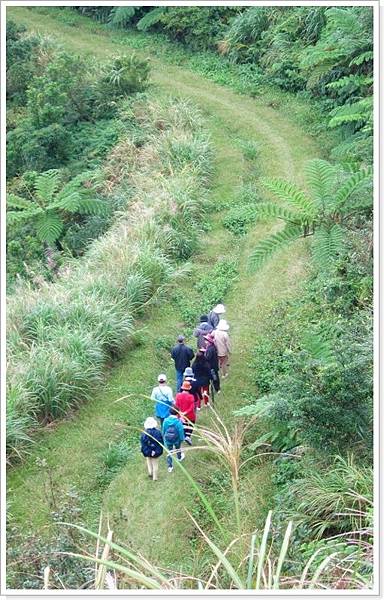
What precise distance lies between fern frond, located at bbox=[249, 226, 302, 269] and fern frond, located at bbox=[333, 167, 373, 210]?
0.76 metres

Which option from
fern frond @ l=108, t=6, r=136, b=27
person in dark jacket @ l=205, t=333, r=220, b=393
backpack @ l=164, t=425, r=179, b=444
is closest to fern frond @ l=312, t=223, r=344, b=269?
person in dark jacket @ l=205, t=333, r=220, b=393

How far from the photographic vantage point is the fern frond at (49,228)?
16.3 metres

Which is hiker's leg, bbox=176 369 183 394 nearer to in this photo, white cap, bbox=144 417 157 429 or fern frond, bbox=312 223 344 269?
white cap, bbox=144 417 157 429

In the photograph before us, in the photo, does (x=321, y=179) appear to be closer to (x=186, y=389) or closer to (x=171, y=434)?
(x=186, y=389)

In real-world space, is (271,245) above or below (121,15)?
below

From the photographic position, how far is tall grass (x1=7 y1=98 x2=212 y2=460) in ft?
34.5

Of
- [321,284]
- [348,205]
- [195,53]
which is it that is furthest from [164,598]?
[195,53]

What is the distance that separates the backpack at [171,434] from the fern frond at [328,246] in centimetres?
398

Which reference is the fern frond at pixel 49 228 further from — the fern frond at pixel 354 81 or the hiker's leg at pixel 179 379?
the hiker's leg at pixel 179 379

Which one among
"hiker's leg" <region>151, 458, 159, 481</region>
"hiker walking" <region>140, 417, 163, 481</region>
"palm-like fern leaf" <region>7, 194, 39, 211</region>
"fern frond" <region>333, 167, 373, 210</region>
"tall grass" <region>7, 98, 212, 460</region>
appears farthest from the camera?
"palm-like fern leaf" <region>7, 194, 39, 211</region>

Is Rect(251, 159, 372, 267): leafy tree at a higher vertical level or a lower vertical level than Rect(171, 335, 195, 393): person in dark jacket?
higher

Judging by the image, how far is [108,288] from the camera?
1256 cm

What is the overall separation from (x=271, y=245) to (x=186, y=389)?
376 cm

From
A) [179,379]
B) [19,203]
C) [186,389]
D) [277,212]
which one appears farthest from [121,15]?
[186,389]
